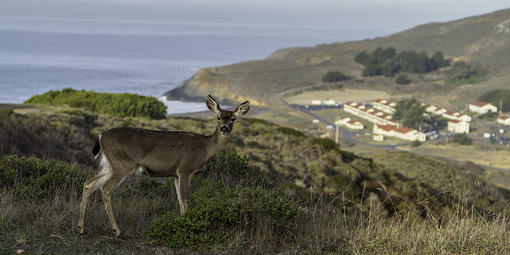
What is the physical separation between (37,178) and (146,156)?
3.44m

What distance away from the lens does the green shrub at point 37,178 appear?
816cm

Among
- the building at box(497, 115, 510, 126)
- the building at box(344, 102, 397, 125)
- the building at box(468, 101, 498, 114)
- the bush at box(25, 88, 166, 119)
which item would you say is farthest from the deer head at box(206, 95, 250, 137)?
the building at box(468, 101, 498, 114)

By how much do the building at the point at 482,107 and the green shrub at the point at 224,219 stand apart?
15709 centimetres

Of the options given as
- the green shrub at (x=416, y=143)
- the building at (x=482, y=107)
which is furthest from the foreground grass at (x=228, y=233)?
the building at (x=482, y=107)

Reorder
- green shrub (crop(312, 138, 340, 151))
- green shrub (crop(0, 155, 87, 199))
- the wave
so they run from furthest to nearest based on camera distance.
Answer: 1. the wave
2. green shrub (crop(312, 138, 340, 151))
3. green shrub (crop(0, 155, 87, 199))

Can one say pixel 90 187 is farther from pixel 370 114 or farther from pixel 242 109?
pixel 370 114

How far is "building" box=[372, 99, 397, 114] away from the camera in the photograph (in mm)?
146762

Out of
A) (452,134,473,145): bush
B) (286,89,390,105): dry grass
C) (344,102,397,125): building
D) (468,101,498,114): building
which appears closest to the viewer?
(452,134,473,145): bush

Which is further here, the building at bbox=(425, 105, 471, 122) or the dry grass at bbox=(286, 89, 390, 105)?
the dry grass at bbox=(286, 89, 390, 105)

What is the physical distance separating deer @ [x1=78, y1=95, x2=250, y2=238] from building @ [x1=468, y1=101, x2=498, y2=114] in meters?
158

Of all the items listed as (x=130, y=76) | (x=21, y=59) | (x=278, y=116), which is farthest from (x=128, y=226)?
(x=21, y=59)

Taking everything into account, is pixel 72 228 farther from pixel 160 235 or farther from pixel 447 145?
pixel 447 145

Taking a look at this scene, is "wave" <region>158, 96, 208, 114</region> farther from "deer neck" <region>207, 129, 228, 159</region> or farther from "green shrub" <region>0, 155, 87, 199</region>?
"deer neck" <region>207, 129, 228, 159</region>

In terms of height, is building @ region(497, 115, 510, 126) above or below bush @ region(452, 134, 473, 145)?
above
